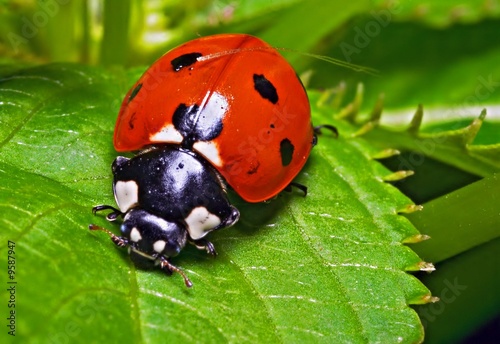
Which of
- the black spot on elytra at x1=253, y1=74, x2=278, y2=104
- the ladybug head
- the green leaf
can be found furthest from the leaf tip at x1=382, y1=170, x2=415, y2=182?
the ladybug head

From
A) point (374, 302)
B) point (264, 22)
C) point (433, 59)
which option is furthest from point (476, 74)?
point (374, 302)

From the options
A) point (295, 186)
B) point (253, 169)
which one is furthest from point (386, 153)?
point (253, 169)

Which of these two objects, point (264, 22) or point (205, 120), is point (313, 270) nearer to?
point (205, 120)

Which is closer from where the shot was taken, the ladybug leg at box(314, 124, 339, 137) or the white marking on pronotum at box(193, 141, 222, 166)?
the white marking on pronotum at box(193, 141, 222, 166)

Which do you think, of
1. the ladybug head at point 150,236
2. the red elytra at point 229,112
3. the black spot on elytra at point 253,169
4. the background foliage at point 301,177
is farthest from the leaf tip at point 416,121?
the ladybug head at point 150,236

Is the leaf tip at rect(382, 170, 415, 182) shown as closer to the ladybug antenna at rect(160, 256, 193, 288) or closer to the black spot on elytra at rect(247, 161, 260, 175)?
the black spot on elytra at rect(247, 161, 260, 175)

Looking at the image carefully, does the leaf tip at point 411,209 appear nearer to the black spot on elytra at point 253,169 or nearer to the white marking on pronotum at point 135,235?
the black spot on elytra at point 253,169

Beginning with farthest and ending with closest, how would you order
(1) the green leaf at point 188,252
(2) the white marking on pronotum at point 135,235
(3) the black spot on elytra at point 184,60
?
(3) the black spot on elytra at point 184,60 < (2) the white marking on pronotum at point 135,235 < (1) the green leaf at point 188,252
